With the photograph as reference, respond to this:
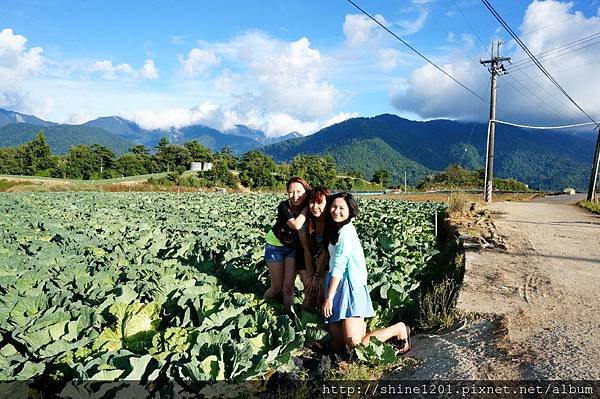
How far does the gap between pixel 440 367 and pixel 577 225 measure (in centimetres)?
1277

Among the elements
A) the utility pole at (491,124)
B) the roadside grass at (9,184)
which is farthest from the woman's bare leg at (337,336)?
the roadside grass at (9,184)

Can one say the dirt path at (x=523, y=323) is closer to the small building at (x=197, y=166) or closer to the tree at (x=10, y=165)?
the small building at (x=197, y=166)

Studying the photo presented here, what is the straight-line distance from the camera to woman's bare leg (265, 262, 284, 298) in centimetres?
528

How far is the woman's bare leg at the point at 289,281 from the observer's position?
17.1 feet

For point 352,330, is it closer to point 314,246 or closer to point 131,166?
point 314,246

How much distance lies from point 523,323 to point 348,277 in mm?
2267

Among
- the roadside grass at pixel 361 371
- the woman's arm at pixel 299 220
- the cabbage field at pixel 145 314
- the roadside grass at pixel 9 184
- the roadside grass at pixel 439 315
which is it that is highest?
the woman's arm at pixel 299 220

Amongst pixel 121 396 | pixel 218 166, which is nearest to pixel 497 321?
pixel 121 396

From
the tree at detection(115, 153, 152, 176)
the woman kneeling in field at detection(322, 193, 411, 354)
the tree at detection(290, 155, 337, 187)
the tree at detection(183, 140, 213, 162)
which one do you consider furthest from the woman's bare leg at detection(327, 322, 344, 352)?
the tree at detection(115, 153, 152, 176)

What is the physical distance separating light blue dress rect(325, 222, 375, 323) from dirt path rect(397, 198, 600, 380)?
78 centimetres

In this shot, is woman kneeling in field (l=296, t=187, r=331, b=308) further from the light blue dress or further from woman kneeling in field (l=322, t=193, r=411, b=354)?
the light blue dress

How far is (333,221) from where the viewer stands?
14.6 feet

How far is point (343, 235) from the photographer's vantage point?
426cm

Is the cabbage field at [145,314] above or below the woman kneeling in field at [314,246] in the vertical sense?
below
